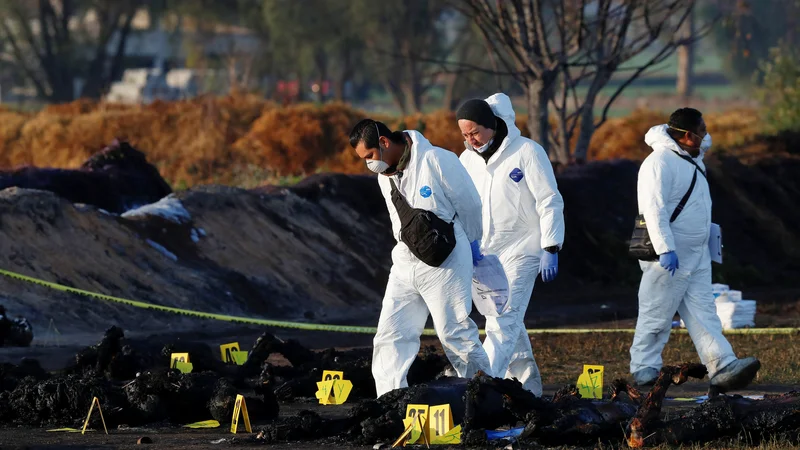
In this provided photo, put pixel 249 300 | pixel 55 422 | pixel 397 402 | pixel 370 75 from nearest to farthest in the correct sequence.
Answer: pixel 397 402, pixel 55 422, pixel 249 300, pixel 370 75

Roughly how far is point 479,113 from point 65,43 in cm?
5170

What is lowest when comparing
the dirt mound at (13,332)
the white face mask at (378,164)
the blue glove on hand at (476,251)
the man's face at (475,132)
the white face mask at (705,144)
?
the dirt mound at (13,332)

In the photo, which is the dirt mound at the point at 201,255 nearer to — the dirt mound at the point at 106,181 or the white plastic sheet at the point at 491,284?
the dirt mound at the point at 106,181

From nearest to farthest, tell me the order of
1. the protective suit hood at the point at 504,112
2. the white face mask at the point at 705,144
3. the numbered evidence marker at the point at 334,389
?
the protective suit hood at the point at 504,112 < the numbered evidence marker at the point at 334,389 < the white face mask at the point at 705,144

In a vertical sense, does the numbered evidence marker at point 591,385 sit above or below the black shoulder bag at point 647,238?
below

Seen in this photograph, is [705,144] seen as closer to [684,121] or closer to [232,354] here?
[684,121]

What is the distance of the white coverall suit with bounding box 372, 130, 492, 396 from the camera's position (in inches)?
359

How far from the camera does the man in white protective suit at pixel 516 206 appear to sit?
396 inches

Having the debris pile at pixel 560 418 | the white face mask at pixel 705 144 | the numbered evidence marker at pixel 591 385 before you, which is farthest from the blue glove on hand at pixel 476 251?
the white face mask at pixel 705 144

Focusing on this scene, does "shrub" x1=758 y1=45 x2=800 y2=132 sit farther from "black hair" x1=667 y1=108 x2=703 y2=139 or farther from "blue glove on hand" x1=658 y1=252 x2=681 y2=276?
"blue glove on hand" x1=658 y1=252 x2=681 y2=276

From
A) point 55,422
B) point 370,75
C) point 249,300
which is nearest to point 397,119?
point 249,300

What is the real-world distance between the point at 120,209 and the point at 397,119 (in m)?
17.3

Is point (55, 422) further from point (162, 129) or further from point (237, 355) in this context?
point (162, 129)

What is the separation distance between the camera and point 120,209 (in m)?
19.9
